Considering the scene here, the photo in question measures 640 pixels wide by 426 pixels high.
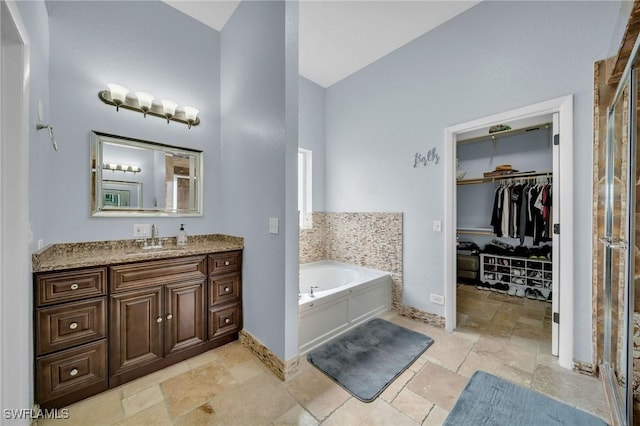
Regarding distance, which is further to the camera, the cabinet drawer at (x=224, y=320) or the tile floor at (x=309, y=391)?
the cabinet drawer at (x=224, y=320)

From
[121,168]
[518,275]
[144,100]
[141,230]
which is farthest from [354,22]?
[518,275]

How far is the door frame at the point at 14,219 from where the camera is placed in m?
1.14

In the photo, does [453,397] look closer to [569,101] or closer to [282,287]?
[282,287]

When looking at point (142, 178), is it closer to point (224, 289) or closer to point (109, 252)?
point (109, 252)

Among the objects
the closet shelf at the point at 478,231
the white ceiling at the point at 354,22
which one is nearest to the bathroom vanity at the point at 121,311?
the white ceiling at the point at 354,22

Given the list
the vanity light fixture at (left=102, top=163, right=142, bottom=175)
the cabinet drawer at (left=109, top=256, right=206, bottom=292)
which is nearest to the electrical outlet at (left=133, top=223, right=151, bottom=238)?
the vanity light fixture at (left=102, top=163, right=142, bottom=175)

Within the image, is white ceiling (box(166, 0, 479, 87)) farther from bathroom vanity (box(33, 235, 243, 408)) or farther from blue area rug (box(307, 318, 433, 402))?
blue area rug (box(307, 318, 433, 402))

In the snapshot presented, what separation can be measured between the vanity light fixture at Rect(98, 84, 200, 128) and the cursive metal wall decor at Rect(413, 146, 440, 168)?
2.36 meters

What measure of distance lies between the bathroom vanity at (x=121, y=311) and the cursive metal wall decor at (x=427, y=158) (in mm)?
2090

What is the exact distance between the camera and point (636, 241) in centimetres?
129

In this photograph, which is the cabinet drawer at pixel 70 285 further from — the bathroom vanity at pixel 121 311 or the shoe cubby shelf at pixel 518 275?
the shoe cubby shelf at pixel 518 275

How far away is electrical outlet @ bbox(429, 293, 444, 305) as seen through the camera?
102 inches

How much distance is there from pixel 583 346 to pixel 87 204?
4.00m

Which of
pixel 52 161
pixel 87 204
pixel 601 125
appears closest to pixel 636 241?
pixel 601 125
